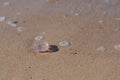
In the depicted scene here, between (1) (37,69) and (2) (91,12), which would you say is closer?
(1) (37,69)

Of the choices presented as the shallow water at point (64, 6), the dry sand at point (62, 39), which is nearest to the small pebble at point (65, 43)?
the dry sand at point (62, 39)

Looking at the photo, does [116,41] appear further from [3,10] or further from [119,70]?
[3,10]

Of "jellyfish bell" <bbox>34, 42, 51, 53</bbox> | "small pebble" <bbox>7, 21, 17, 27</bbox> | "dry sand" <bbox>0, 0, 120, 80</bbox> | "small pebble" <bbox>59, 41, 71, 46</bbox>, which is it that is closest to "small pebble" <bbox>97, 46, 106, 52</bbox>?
"dry sand" <bbox>0, 0, 120, 80</bbox>

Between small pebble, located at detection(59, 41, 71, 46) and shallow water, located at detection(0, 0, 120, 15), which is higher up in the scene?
shallow water, located at detection(0, 0, 120, 15)

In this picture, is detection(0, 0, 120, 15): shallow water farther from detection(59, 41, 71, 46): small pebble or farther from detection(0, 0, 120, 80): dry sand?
detection(59, 41, 71, 46): small pebble

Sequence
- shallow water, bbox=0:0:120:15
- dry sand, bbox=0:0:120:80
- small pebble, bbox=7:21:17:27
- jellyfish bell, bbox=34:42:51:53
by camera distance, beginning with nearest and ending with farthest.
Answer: dry sand, bbox=0:0:120:80 → jellyfish bell, bbox=34:42:51:53 → small pebble, bbox=7:21:17:27 → shallow water, bbox=0:0:120:15

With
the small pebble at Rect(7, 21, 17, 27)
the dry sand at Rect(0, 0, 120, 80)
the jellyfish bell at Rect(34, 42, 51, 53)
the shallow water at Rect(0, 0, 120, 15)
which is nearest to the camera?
the dry sand at Rect(0, 0, 120, 80)

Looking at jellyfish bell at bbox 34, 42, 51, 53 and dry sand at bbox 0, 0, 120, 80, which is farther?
jellyfish bell at bbox 34, 42, 51, 53

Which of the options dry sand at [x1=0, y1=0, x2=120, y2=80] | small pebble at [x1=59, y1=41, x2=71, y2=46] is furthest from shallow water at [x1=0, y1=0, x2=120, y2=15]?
small pebble at [x1=59, y1=41, x2=71, y2=46]

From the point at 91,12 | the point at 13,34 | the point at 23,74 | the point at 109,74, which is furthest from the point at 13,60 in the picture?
the point at 91,12

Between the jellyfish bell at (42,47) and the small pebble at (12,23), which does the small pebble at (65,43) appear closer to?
the jellyfish bell at (42,47)
